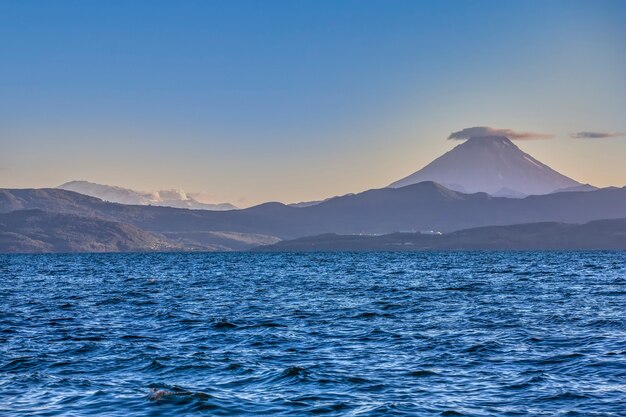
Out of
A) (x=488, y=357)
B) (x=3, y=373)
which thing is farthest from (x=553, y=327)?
(x=3, y=373)

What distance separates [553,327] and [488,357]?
12.4 meters

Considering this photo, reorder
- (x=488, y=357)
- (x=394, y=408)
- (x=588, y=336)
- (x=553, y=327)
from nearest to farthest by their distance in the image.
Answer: (x=394, y=408)
(x=488, y=357)
(x=588, y=336)
(x=553, y=327)

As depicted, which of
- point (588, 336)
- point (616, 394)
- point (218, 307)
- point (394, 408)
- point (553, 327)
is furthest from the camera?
point (218, 307)

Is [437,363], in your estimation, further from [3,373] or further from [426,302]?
[426,302]

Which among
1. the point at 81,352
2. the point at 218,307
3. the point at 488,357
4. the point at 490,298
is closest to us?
the point at 488,357

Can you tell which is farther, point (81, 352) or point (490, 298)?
point (490, 298)

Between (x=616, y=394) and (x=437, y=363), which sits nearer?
(x=616, y=394)

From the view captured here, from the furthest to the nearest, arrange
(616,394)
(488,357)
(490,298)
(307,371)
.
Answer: (490,298) < (488,357) < (307,371) < (616,394)

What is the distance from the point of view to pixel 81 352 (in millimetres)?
38938

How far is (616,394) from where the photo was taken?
2844 centimetres

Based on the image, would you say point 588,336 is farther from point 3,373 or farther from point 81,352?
point 3,373

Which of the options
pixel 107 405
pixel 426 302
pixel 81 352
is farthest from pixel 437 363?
pixel 426 302

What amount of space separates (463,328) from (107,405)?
85.1 feet

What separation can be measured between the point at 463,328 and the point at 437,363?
12.6 m
